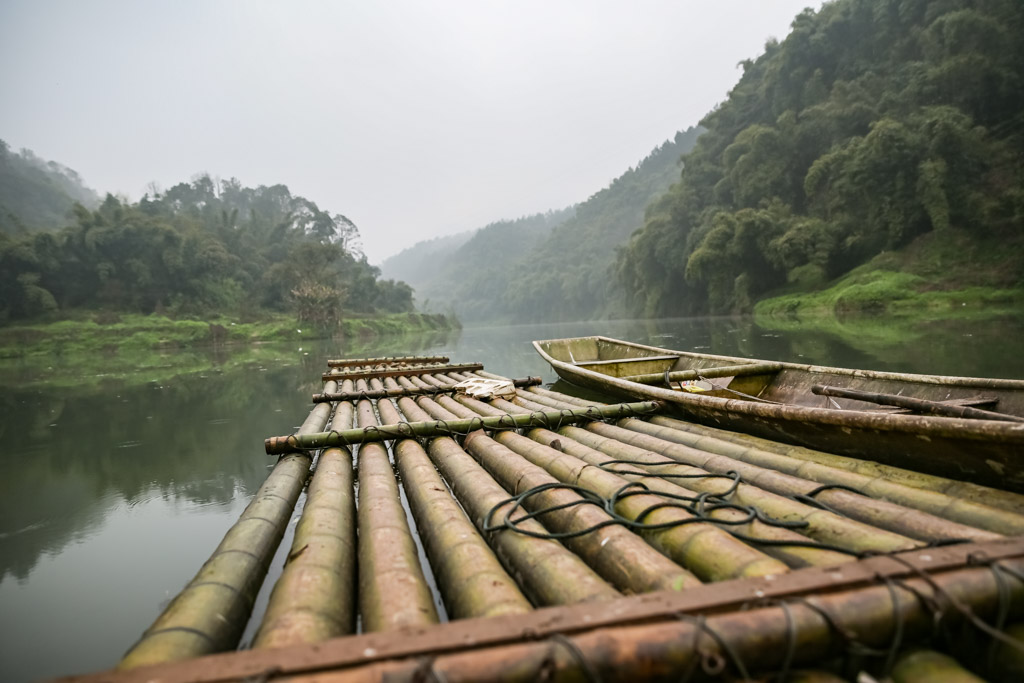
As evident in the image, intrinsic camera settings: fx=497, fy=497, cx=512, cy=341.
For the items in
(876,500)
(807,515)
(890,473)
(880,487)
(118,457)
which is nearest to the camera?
(807,515)

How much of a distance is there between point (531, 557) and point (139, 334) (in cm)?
4300

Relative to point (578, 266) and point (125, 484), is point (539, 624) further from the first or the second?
point (578, 266)

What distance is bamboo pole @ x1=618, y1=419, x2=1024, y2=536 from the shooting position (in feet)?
6.99

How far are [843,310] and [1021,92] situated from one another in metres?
20.5

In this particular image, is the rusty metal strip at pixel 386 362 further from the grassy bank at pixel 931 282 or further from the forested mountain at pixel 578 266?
the forested mountain at pixel 578 266

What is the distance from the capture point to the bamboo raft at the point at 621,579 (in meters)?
1.37

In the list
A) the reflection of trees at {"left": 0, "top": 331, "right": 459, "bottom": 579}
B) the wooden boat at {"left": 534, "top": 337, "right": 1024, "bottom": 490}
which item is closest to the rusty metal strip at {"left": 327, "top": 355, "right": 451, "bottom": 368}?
the reflection of trees at {"left": 0, "top": 331, "right": 459, "bottom": 579}

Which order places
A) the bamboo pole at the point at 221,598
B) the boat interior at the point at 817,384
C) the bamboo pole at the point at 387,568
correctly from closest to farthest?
1. the bamboo pole at the point at 221,598
2. the bamboo pole at the point at 387,568
3. the boat interior at the point at 817,384

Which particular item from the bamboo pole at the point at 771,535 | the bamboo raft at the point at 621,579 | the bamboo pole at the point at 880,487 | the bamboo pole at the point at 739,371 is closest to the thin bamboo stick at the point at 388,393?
the bamboo pole at the point at 739,371

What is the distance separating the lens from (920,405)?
3.79 meters

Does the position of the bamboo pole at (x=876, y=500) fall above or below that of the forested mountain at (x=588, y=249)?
below

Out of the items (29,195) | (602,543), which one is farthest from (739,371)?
(29,195)

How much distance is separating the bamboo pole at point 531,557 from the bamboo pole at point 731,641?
13.7 inches

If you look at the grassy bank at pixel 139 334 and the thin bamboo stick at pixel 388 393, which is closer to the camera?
the thin bamboo stick at pixel 388 393
